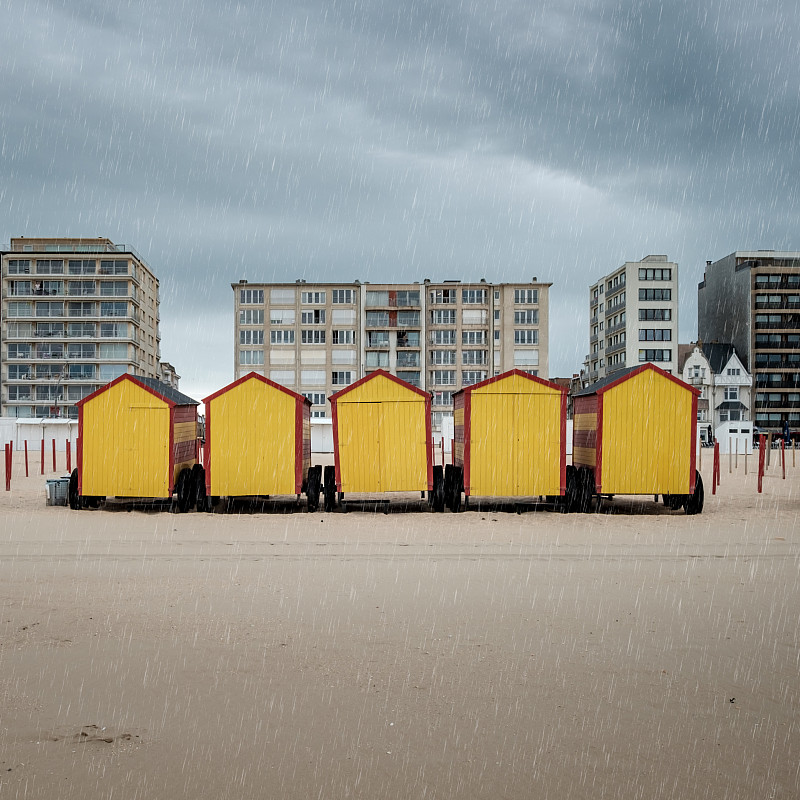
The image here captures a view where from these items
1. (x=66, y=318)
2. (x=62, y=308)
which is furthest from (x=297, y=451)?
(x=62, y=308)

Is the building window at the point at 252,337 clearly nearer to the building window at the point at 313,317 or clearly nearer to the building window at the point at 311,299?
the building window at the point at 313,317

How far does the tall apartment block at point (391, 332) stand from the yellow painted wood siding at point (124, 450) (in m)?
70.8

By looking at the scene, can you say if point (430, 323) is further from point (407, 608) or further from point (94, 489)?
point (407, 608)

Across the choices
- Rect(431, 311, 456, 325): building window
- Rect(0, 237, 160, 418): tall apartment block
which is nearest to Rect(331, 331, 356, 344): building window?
Rect(431, 311, 456, 325): building window

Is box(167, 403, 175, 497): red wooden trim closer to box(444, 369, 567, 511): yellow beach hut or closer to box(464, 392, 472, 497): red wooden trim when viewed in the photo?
box(444, 369, 567, 511): yellow beach hut

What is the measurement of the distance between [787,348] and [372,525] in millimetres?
79900

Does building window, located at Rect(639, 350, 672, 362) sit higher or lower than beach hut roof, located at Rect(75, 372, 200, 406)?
higher

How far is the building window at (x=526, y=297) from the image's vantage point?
298 feet

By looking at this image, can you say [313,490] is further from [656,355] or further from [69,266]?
[69,266]

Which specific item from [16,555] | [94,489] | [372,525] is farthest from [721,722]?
[94,489]

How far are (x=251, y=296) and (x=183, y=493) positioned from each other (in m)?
74.3

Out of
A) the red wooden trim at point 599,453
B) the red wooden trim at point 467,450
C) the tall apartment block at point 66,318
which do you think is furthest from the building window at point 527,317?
the red wooden trim at point 467,450

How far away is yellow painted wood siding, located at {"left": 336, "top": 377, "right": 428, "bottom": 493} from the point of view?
18.1 meters

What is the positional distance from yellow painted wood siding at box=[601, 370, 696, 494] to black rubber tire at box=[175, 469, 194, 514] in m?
9.21
